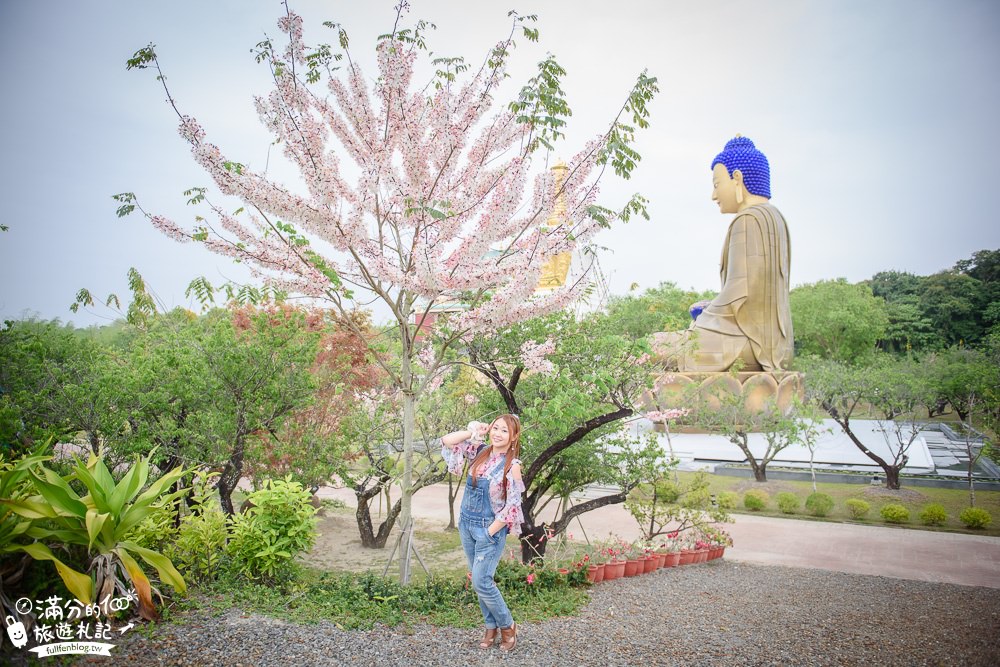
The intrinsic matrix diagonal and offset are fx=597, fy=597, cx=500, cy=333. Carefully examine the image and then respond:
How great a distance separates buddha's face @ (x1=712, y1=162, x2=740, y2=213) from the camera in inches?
731

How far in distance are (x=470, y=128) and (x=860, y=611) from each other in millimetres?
5207

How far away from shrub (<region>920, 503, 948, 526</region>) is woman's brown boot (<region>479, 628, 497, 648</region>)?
8833 millimetres

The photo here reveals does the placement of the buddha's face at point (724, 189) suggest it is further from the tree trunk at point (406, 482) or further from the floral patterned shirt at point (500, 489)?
the floral patterned shirt at point (500, 489)

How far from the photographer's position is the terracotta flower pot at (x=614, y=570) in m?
5.77

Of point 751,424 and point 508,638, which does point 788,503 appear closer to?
point 751,424

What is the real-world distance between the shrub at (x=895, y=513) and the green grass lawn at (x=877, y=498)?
10 centimetres

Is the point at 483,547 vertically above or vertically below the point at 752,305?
below

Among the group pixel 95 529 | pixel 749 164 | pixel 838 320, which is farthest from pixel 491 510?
pixel 838 320

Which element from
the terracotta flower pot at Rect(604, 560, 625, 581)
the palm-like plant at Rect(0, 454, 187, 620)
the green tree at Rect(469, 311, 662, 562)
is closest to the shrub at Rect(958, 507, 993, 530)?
the green tree at Rect(469, 311, 662, 562)

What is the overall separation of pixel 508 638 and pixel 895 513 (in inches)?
339

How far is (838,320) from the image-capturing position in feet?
92.2

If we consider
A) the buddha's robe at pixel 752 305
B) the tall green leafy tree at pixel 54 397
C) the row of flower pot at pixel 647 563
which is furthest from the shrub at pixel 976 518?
the tall green leafy tree at pixel 54 397

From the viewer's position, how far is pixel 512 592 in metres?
4.98

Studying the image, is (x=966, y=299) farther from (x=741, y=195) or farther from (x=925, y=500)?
(x=925, y=500)
